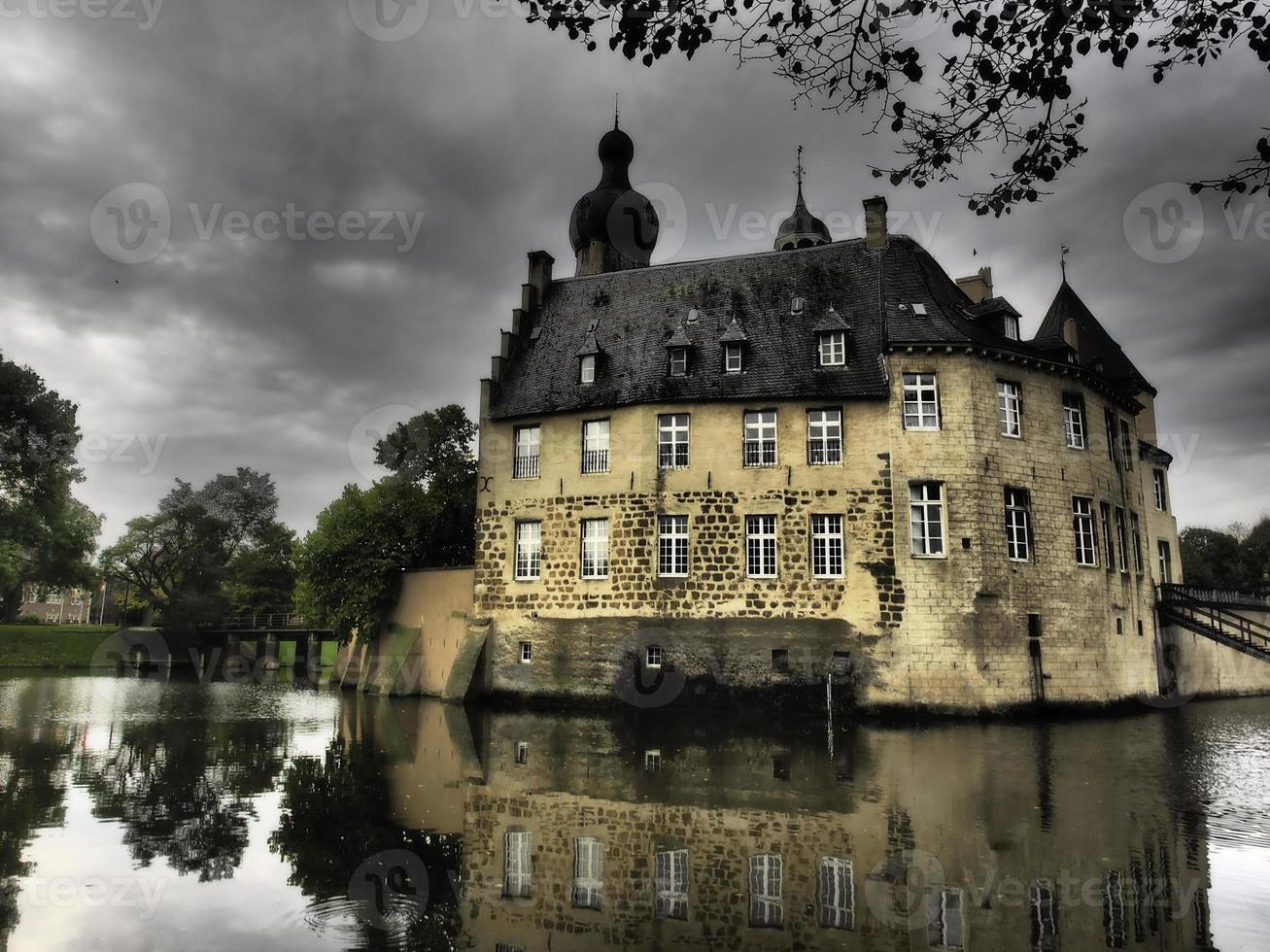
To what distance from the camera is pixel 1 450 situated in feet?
144

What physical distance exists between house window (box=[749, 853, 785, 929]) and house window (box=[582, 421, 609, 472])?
1820 cm

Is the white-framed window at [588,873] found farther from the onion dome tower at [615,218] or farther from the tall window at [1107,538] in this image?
the onion dome tower at [615,218]

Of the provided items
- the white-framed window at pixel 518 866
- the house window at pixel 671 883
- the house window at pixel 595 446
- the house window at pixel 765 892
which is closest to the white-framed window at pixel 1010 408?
the house window at pixel 595 446

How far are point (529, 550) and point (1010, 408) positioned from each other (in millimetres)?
14244

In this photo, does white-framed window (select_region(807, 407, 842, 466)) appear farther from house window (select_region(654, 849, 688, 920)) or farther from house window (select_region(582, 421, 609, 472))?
house window (select_region(654, 849, 688, 920))

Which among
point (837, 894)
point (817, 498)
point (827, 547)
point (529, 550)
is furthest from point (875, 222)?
point (837, 894)

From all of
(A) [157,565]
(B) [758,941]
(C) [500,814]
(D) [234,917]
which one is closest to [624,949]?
(B) [758,941]

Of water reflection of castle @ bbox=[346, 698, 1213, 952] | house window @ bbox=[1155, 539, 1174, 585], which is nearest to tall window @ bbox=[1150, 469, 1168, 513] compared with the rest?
house window @ bbox=[1155, 539, 1174, 585]

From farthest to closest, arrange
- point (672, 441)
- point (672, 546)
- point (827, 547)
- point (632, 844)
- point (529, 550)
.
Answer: point (529, 550) < point (672, 441) < point (672, 546) < point (827, 547) < point (632, 844)

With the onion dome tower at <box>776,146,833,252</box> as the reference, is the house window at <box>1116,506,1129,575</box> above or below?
below

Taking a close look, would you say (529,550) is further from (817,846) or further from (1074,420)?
(817,846)

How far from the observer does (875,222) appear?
26.8 metres

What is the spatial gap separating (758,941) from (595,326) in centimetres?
2357

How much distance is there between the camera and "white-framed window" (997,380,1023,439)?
23.5 m
